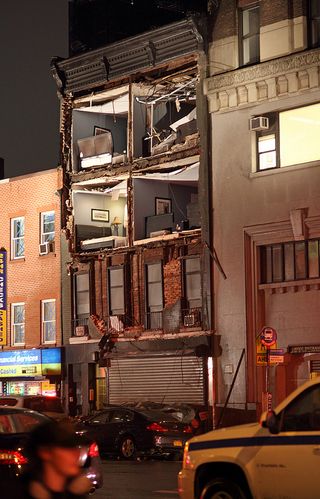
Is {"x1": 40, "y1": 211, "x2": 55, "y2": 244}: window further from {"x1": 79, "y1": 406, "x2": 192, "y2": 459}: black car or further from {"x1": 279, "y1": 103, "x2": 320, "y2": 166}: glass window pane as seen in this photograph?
{"x1": 79, "y1": 406, "x2": 192, "y2": 459}: black car

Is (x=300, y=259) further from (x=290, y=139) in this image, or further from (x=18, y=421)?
(x=18, y=421)

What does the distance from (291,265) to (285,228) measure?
3.98ft

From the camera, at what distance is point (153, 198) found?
40.1 m

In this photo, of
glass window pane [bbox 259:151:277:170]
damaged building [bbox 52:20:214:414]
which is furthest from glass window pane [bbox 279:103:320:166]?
damaged building [bbox 52:20:214:414]

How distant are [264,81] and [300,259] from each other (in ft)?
19.2

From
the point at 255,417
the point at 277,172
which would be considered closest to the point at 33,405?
the point at 255,417

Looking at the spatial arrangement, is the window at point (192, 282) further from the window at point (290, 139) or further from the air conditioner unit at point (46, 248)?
the air conditioner unit at point (46, 248)

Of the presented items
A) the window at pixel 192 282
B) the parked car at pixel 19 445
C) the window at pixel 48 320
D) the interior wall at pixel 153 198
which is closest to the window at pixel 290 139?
the window at pixel 192 282

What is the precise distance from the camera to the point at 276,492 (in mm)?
13023

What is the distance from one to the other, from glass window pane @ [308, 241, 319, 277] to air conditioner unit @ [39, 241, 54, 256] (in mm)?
12253

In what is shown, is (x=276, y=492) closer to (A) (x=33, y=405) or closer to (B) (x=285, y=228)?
(A) (x=33, y=405)

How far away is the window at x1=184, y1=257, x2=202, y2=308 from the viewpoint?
123 feet

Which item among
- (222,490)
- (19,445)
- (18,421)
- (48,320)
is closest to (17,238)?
(48,320)

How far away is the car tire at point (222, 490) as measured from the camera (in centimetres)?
1357
